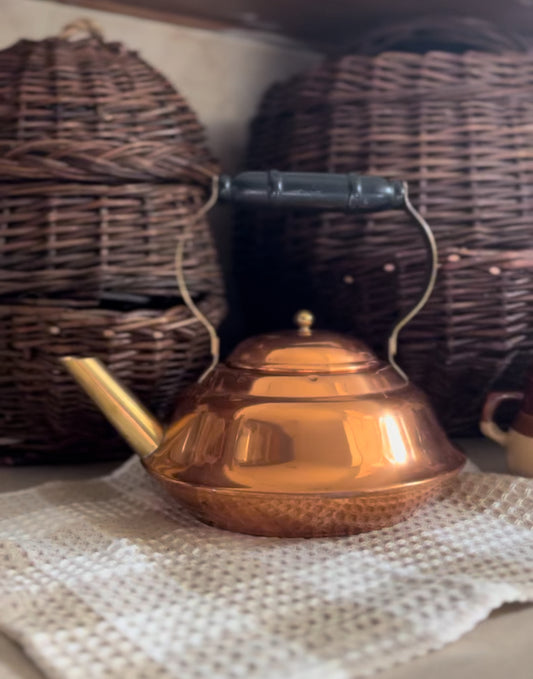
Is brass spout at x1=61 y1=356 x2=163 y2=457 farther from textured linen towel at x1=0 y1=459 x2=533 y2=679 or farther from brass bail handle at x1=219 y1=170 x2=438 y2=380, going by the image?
brass bail handle at x1=219 y1=170 x2=438 y2=380

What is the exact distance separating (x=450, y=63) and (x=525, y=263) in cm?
20

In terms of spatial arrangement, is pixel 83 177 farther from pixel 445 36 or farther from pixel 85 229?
pixel 445 36

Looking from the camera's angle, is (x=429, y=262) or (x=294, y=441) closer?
(x=294, y=441)

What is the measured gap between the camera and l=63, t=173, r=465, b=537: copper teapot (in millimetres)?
435

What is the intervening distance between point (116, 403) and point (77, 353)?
0.09m

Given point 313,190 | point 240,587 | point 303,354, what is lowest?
point 240,587

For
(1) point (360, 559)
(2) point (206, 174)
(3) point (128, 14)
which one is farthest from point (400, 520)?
(3) point (128, 14)

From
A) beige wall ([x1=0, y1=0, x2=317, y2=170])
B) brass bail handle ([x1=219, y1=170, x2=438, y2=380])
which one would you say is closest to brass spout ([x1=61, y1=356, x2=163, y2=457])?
brass bail handle ([x1=219, y1=170, x2=438, y2=380])

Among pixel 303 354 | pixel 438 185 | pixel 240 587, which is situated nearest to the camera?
pixel 240 587

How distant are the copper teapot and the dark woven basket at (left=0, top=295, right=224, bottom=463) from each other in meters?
0.07

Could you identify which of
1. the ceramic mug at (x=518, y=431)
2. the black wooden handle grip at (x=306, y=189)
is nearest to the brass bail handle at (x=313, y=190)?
the black wooden handle grip at (x=306, y=189)

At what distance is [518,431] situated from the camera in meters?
0.57

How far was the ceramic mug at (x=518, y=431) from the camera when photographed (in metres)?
0.56

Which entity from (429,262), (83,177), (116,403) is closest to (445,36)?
(429,262)
